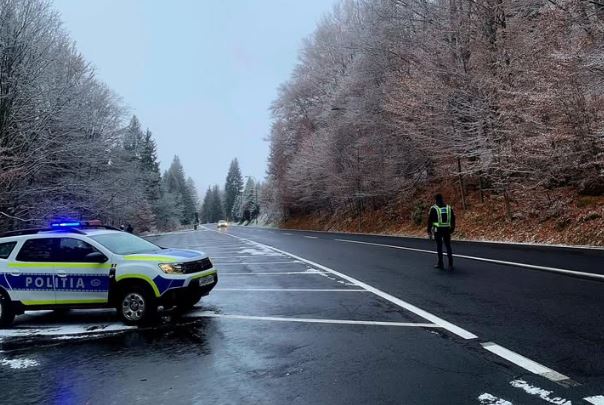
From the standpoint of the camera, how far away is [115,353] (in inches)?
244

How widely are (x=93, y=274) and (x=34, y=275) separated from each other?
1.20m

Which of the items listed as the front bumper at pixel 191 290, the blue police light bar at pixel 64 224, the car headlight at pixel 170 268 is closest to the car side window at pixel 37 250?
the blue police light bar at pixel 64 224

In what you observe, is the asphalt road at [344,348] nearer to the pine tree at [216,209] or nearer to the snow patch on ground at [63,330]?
the snow patch on ground at [63,330]

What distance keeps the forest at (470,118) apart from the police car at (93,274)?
13.6 meters

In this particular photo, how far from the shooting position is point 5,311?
826 centimetres

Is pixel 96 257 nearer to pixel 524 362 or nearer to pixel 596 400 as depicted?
pixel 524 362

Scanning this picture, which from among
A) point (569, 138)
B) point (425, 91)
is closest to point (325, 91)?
point (425, 91)

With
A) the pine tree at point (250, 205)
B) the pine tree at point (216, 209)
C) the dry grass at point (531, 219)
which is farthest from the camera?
the pine tree at point (216, 209)

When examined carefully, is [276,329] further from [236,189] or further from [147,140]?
[236,189]

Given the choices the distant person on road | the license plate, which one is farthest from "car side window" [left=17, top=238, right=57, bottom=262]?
the distant person on road

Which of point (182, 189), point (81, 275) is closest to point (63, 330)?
point (81, 275)

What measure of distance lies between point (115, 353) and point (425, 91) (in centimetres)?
2171

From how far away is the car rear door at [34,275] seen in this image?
8.15 meters

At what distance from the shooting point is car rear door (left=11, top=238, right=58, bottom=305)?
26.7ft
